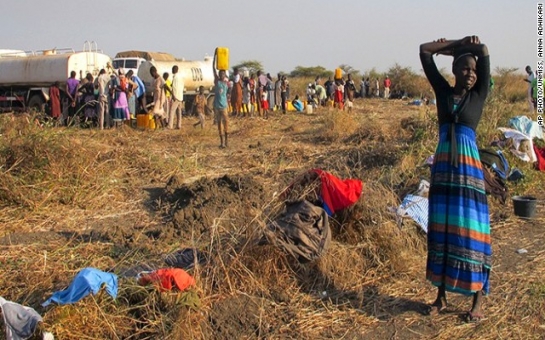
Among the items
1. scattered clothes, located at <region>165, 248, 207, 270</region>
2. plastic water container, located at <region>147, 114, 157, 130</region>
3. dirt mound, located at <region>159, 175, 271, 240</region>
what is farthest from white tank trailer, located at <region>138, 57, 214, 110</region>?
scattered clothes, located at <region>165, 248, 207, 270</region>

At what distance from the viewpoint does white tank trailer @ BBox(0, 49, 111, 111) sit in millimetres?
17250

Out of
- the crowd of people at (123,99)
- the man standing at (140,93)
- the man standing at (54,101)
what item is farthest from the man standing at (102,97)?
the man standing at (54,101)

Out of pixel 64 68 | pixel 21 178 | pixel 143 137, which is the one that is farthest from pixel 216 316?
pixel 64 68

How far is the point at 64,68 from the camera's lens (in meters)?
17.1

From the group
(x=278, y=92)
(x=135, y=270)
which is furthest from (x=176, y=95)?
(x=135, y=270)

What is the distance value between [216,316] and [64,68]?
51.1ft

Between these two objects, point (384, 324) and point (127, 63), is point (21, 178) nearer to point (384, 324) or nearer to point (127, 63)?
point (384, 324)

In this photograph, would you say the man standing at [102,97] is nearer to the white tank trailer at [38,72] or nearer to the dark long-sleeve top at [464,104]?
the white tank trailer at [38,72]

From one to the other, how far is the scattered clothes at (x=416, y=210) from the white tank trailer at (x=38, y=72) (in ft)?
47.1

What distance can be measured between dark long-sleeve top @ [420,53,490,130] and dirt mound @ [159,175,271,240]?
194cm

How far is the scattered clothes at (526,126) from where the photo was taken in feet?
27.7

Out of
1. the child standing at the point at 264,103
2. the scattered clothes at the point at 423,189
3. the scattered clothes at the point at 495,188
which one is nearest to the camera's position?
the scattered clothes at the point at 423,189

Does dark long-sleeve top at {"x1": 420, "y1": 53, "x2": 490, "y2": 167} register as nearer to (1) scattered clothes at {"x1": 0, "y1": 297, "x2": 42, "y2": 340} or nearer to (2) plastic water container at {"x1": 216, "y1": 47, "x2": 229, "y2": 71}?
(1) scattered clothes at {"x1": 0, "y1": 297, "x2": 42, "y2": 340}

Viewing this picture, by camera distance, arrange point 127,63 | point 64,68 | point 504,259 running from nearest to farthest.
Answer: point 504,259
point 64,68
point 127,63
